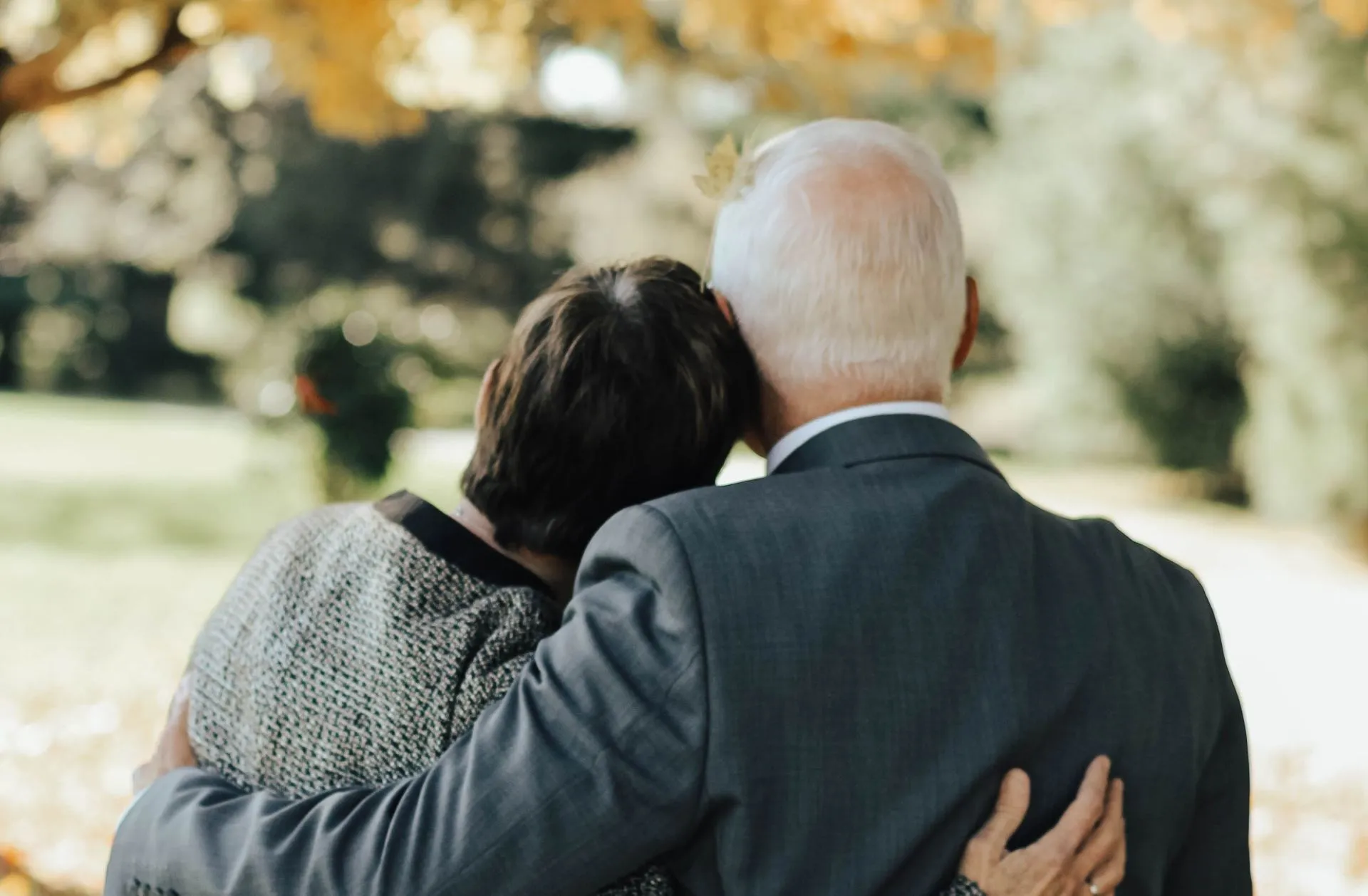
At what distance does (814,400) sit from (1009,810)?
19.1 inches

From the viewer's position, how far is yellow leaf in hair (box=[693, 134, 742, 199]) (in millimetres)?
1654

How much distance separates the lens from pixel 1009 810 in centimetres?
142

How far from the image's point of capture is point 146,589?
9305 mm

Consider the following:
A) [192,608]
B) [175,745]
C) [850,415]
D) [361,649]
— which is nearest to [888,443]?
[850,415]

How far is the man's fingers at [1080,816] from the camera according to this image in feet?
4.74

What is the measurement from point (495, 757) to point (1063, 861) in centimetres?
61

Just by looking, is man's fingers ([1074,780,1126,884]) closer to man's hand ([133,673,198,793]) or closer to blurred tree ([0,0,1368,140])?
man's hand ([133,673,198,793])

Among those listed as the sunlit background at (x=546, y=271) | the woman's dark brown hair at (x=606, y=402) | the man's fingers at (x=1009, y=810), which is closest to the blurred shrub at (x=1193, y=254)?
the sunlit background at (x=546, y=271)

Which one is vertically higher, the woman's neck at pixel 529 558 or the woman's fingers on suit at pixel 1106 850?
the woman's fingers on suit at pixel 1106 850

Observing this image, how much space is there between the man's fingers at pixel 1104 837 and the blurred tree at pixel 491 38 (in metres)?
3.20

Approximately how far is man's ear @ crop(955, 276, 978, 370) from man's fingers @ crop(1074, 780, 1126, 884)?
0.52m

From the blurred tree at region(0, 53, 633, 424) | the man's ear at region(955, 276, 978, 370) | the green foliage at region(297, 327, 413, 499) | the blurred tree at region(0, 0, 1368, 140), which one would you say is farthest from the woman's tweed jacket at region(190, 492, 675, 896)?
the blurred tree at region(0, 53, 633, 424)

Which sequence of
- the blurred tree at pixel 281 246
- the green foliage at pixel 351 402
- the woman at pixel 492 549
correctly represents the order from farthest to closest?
the blurred tree at pixel 281 246
the green foliage at pixel 351 402
the woman at pixel 492 549

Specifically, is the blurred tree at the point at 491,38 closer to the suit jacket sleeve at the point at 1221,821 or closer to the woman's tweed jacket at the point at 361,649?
the woman's tweed jacket at the point at 361,649
